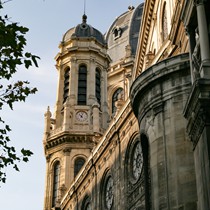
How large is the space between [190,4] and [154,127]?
20.5 feet

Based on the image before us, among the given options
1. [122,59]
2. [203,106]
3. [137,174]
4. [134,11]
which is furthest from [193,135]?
[134,11]

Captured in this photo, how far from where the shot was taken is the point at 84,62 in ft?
194

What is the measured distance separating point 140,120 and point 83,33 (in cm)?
3703

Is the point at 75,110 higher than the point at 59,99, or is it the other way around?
the point at 59,99

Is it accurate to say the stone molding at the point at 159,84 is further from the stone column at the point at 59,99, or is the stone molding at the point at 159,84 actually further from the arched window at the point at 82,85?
the arched window at the point at 82,85

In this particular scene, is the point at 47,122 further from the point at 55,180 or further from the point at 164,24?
the point at 164,24

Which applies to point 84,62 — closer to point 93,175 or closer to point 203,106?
point 93,175

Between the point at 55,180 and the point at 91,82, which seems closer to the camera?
the point at 55,180

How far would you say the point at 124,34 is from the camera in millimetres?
82375

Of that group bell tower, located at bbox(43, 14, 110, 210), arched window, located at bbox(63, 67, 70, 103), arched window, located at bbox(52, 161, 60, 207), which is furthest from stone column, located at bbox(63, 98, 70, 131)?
arched window, located at bbox(52, 161, 60, 207)

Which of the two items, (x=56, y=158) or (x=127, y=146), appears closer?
(x=127, y=146)

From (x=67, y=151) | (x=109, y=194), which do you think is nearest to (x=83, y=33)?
(x=67, y=151)

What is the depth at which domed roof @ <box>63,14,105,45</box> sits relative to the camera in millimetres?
60281

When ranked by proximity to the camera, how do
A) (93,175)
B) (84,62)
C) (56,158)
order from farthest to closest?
1. (84,62)
2. (56,158)
3. (93,175)
